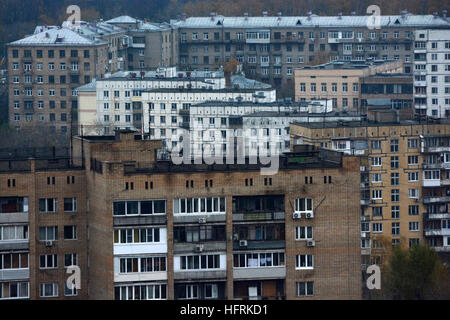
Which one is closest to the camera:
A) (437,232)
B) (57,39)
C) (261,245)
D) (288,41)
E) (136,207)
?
(136,207)

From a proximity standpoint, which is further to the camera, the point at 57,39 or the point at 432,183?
the point at 57,39

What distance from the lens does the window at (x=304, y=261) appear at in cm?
2878

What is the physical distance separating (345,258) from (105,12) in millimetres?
77856

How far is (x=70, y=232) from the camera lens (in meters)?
30.1

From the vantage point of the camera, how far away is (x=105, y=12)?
105438mm

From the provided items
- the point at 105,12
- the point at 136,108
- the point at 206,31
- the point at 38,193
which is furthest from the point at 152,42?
the point at 38,193

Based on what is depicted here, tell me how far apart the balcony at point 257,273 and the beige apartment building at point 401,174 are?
42.9ft

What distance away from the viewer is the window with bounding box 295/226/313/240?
28828 millimetres

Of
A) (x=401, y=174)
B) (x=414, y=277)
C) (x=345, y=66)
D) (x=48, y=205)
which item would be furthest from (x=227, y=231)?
(x=345, y=66)

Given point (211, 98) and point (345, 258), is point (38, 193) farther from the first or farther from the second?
point (211, 98)

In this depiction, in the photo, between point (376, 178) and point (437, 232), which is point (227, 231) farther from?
point (437, 232)

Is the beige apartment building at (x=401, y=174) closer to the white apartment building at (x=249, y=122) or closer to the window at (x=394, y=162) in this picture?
the window at (x=394, y=162)

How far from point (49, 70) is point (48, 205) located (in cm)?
4472

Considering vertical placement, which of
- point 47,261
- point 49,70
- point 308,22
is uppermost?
point 308,22
